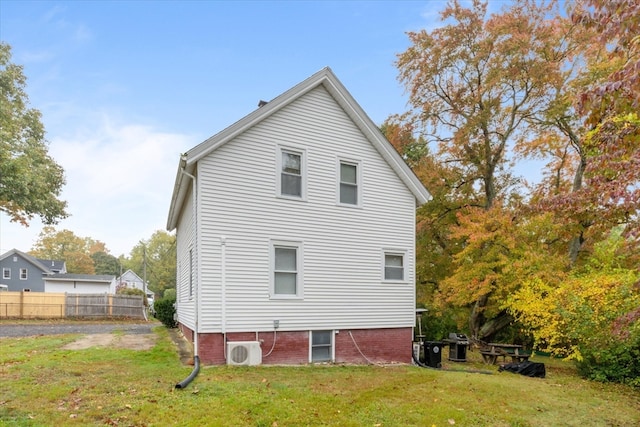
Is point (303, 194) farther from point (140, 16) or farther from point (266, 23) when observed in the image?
point (140, 16)

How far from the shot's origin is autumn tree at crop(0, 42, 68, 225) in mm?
22672

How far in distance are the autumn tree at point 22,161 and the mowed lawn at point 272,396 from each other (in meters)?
15.2

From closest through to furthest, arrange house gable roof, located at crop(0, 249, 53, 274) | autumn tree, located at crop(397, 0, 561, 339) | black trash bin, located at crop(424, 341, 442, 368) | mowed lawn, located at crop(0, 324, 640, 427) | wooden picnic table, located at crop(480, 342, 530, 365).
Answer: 1. mowed lawn, located at crop(0, 324, 640, 427)
2. black trash bin, located at crop(424, 341, 442, 368)
3. wooden picnic table, located at crop(480, 342, 530, 365)
4. autumn tree, located at crop(397, 0, 561, 339)
5. house gable roof, located at crop(0, 249, 53, 274)

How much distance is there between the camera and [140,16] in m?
14.7

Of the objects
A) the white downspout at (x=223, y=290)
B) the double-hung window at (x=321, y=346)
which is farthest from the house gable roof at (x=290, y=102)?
the double-hung window at (x=321, y=346)

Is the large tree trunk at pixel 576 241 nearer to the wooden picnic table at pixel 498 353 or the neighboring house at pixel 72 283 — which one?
the wooden picnic table at pixel 498 353

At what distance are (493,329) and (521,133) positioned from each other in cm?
887

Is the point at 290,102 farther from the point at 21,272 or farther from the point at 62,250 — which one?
the point at 62,250

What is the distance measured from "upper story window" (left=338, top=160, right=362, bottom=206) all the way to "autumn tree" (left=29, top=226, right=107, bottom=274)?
206ft

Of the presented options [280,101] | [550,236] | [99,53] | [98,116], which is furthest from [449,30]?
[98,116]

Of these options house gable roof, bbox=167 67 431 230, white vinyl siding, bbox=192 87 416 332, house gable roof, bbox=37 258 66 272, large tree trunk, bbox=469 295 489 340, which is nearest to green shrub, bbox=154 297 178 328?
house gable roof, bbox=167 67 431 230

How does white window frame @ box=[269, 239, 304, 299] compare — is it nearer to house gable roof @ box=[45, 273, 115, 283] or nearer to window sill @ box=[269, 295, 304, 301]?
window sill @ box=[269, 295, 304, 301]

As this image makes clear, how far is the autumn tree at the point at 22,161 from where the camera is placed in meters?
22.7

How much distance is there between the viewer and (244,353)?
397 inches
